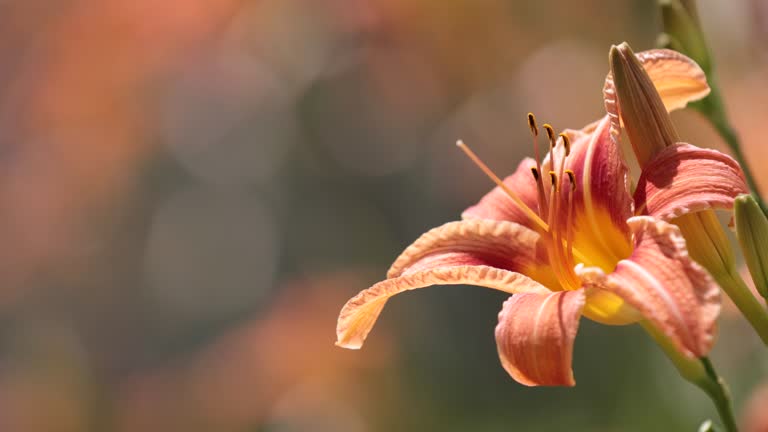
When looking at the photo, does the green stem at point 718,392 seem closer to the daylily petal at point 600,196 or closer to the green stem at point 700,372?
the green stem at point 700,372

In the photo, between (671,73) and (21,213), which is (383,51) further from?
(671,73)

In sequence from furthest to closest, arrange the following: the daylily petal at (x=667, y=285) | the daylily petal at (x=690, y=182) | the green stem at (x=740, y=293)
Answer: the green stem at (x=740, y=293) → the daylily petal at (x=690, y=182) → the daylily petal at (x=667, y=285)

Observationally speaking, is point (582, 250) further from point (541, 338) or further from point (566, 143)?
point (541, 338)

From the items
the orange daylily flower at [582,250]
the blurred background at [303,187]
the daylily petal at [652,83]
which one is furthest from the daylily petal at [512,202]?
the blurred background at [303,187]

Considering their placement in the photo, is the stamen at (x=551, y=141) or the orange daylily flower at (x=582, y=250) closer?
the orange daylily flower at (x=582, y=250)

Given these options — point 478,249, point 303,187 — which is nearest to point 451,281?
point 478,249

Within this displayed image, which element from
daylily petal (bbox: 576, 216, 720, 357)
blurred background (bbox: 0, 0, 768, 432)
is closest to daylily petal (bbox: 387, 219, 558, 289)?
daylily petal (bbox: 576, 216, 720, 357)
